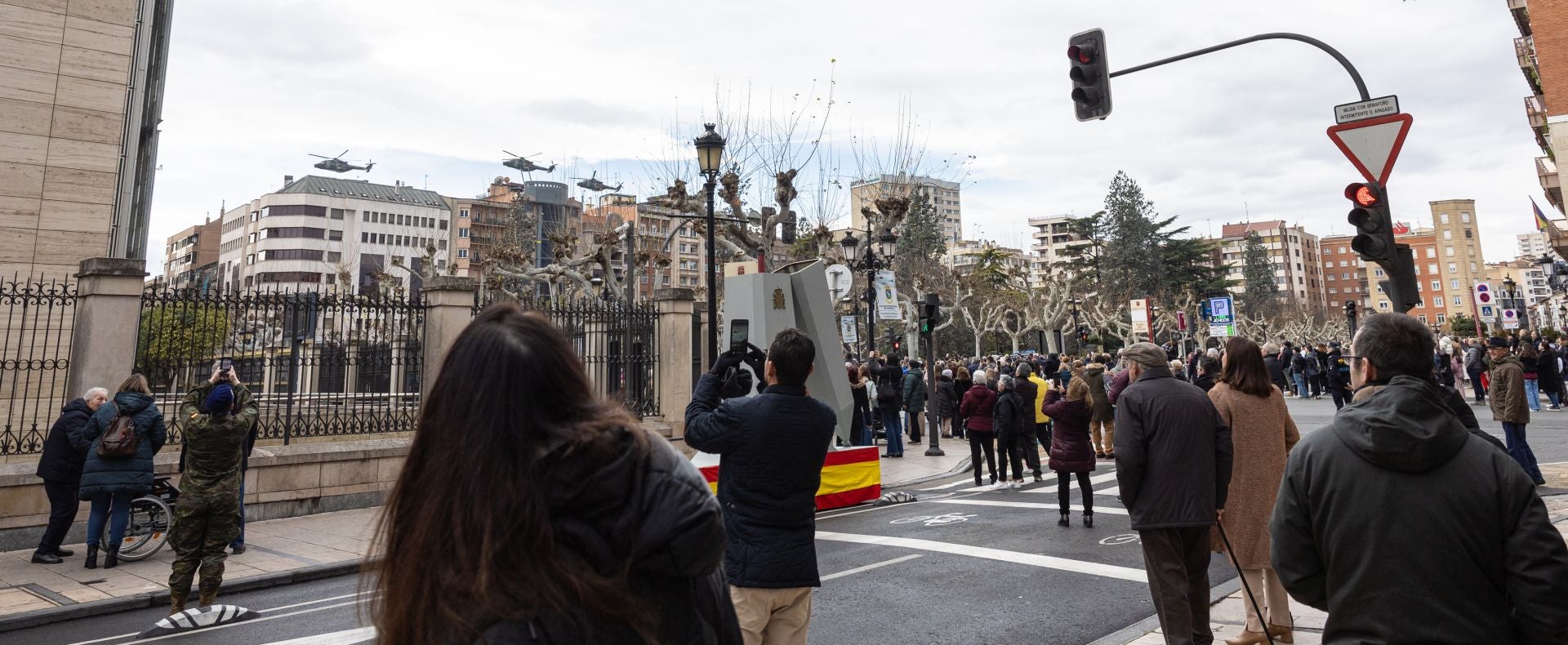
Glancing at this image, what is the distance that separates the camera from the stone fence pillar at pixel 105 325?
1027 cm

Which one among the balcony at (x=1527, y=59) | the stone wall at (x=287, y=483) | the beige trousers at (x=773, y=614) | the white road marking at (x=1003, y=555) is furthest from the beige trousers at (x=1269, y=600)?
the balcony at (x=1527, y=59)

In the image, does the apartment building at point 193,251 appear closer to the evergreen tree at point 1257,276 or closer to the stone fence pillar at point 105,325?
the stone fence pillar at point 105,325

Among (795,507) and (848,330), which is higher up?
(848,330)

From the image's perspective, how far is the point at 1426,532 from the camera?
234 centimetres

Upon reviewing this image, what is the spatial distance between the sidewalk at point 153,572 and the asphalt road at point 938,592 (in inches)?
6.1

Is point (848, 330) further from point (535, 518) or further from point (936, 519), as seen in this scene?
point (535, 518)

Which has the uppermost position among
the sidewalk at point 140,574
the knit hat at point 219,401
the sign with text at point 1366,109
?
the sign with text at point 1366,109

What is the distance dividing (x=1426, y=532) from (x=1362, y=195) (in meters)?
6.32

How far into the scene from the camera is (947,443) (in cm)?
1984

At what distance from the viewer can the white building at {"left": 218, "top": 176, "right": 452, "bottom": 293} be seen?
92.2 m

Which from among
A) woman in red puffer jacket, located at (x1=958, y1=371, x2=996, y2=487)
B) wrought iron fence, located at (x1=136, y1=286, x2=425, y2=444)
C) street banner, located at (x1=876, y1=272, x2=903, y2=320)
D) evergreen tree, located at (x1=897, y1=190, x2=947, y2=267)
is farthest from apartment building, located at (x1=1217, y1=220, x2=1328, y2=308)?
wrought iron fence, located at (x1=136, y1=286, x2=425, y2=444)

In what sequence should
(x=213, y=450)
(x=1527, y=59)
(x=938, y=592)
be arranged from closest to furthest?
(x=938, y=592), (x=213, y=450), (x=1527, y=59)

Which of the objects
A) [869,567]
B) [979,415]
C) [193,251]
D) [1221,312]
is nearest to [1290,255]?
[1221,312]

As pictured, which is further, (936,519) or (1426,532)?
(936,519)
